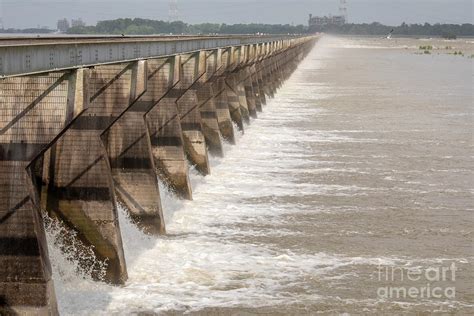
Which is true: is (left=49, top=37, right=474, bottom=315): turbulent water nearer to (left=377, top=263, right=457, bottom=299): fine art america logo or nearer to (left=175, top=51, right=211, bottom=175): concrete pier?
(left=377, top=263, right=457, bottom=299): fine art america logo

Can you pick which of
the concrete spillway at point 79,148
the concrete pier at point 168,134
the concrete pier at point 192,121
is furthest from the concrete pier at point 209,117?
the concrete pier at point 168,134

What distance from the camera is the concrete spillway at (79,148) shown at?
14602 mm

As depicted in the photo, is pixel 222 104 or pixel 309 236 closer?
pixel 309 236

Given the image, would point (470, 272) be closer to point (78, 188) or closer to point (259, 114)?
point (78, 188)

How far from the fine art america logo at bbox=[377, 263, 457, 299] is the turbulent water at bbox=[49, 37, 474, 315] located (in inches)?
1.9

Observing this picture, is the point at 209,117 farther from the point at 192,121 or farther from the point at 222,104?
the point at 222,104

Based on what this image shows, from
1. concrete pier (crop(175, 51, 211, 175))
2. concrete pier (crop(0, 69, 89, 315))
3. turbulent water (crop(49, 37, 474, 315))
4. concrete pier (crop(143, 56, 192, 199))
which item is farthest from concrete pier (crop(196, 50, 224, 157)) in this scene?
concrete pier (crop(0, 69, 89, 315))

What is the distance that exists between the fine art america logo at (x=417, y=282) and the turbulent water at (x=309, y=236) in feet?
0.15

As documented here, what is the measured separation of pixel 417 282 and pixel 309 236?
4.30m

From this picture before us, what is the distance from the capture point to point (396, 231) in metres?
22.8

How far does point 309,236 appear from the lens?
22.0 m

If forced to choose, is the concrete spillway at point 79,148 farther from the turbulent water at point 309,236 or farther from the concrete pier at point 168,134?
the turbulent water at point 309,236

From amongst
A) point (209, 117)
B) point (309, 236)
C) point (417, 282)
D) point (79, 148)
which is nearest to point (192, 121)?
point (209, 117)

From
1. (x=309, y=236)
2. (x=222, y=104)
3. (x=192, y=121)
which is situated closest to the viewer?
(x=309, y=236)
